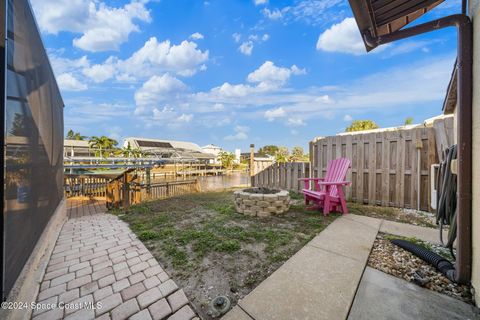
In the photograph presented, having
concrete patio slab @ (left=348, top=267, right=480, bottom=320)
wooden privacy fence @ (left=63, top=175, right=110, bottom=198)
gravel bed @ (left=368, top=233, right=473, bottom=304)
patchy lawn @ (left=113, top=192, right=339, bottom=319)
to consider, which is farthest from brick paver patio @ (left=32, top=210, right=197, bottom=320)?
wooden privacy fence @ (left=63, top=175, right=110, bottom=198)

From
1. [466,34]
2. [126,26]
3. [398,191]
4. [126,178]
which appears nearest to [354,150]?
[398,191]

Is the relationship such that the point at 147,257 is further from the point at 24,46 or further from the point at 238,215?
the point at 24,46

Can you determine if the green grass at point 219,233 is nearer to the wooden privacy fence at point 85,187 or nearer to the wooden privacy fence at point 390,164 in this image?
the wooden privacy fence at point 390,164

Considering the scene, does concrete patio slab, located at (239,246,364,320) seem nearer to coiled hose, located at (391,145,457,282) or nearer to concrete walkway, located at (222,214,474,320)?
concrete walkway, located at (222,214,474,320)

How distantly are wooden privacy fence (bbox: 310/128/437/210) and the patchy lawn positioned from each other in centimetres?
182

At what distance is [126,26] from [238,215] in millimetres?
8516

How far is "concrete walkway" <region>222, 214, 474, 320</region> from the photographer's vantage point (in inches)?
50.9

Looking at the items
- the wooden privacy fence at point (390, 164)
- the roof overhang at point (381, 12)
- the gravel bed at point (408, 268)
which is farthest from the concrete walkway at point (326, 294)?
the wooden privacy fence at point (390, 164)

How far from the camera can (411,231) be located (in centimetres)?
280

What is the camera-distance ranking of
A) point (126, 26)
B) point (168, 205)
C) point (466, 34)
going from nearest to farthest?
point (466, 34) < point (168, 205) < point (126, 26)

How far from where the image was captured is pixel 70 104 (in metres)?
5.41

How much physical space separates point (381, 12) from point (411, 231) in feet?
10.2

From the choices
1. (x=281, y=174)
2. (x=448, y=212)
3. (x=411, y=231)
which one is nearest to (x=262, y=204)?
(x=411, y=231)

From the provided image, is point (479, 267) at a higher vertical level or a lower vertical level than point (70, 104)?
lower
